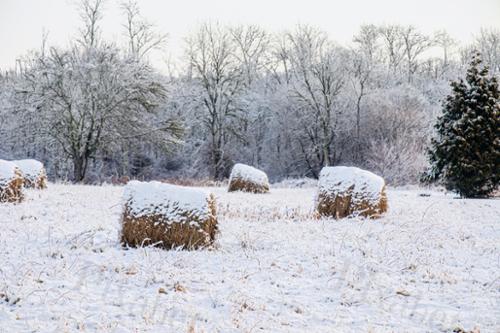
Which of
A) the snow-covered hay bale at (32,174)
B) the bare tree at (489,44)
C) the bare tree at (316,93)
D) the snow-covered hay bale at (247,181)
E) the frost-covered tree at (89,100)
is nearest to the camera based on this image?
the snow-covered hay bale at (32,174)

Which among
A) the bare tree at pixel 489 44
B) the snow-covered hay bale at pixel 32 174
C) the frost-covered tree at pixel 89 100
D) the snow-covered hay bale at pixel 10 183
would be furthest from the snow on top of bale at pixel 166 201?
the bare tree at pixel 489 44

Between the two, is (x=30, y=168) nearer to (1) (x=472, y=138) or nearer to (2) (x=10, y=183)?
(2) (x=10, y=183)

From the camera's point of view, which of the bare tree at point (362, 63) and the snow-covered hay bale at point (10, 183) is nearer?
the snow-covered hay bale at point (10, 183)

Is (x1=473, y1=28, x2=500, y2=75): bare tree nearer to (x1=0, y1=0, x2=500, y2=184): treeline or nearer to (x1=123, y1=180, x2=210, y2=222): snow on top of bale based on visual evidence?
(x1=0, y1=0, x2=500, y2=184): treeline

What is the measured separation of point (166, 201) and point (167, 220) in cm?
28

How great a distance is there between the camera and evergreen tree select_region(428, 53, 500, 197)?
1545 cm

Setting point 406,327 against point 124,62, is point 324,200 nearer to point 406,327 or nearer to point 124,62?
point 406,327

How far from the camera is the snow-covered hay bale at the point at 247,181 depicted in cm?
1614

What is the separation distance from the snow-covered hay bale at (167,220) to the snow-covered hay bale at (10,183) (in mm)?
5188

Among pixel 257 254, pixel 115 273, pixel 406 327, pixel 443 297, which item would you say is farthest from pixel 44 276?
pixel 443 297

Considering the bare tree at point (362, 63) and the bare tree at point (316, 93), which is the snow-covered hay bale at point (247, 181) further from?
the bare tree at point (362, 63)

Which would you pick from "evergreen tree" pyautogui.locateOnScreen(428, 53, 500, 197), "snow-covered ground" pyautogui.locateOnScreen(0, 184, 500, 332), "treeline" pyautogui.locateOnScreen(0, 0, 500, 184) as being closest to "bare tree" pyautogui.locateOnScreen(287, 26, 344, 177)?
"treeline" pyautogui.locateOnScreen(0, 0, 500, 184)

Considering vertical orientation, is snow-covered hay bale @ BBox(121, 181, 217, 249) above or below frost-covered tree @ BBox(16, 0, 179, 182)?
below

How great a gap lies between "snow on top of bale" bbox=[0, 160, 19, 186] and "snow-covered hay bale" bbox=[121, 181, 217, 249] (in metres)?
5.26
